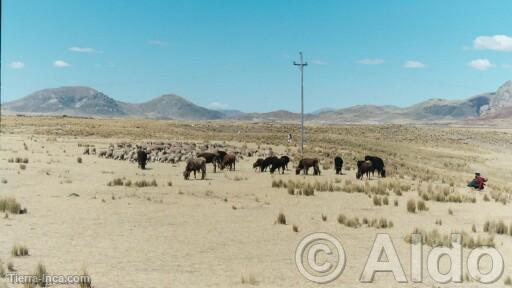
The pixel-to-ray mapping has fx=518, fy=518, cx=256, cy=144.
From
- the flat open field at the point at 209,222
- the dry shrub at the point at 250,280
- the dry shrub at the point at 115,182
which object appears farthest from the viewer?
the dry shrub at the point at 115,182

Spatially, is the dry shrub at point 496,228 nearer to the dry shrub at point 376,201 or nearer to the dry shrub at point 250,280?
the dry shrub at point 376,201

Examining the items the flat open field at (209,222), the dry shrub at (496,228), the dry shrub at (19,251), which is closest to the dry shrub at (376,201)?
the flat open field at (209,222)

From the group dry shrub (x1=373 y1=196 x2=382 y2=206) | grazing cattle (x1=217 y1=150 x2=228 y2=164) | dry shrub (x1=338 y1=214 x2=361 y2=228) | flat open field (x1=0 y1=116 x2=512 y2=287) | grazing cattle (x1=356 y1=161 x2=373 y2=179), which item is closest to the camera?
flat open field (x1=0 y1=116 x2=512 y2=287)

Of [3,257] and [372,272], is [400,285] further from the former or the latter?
[3,257]

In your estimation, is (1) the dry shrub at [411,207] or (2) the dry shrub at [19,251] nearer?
(2) the dry shrub at [19,251]

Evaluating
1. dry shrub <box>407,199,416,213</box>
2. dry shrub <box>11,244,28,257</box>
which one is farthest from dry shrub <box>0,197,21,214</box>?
dry shrub <box>407,199,416,213</box>

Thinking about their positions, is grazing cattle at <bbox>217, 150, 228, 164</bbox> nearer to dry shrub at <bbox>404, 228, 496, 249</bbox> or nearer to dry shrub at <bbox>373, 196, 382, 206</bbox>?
dry shrub at <bbox>373, 196, 382, 206</bbox>

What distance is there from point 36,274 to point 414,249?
30.6 feet

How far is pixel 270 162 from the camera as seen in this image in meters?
32.3

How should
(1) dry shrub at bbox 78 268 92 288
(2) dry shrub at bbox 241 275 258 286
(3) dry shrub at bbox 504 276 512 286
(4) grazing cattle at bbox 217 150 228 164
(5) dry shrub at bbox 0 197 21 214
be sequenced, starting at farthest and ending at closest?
(4) grazing cattle at bbox 217 150 228 164
(5) dry shrub at bbox 0 197 21 214
(3) dry shrub at bbox 504 276 512 286
(2) dry shrub at bbox 241 275 258 286
(1) dry shrub at bbox 78 268 92 288

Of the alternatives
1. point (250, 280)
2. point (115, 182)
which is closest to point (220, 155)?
point (115, 182)

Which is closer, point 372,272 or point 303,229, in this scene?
point 372,272

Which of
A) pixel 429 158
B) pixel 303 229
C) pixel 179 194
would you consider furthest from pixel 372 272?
pixel 429 158

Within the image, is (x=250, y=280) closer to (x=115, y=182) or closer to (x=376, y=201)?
(x=376, y=201)
